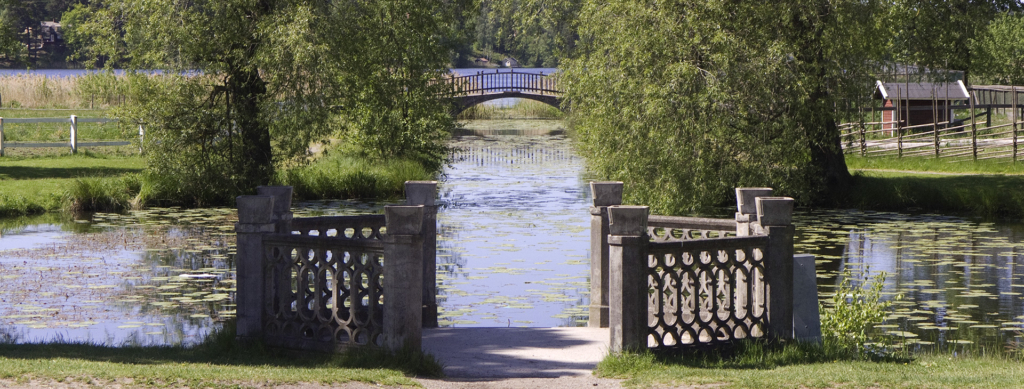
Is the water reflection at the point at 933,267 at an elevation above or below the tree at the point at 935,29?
below

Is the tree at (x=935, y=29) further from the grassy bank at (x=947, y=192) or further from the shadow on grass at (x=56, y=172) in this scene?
the shadow on grass at (x=56, y=172)

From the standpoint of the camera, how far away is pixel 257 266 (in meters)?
8.80

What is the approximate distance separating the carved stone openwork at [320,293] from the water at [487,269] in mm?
2064

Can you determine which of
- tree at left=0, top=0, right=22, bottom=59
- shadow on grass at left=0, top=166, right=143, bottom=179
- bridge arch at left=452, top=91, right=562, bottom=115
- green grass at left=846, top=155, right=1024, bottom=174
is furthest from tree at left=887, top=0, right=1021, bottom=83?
bridge arch at left=452, top=91, right=562, bottom=115

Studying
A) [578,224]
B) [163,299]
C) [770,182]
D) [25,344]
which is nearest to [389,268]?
[25,344]

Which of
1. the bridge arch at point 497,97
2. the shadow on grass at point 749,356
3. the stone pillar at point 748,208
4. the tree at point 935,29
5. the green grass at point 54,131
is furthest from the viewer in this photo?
the bridge arch at point 497,97

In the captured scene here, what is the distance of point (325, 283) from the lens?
28.4ft

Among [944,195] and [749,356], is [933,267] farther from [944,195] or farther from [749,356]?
[944,195]

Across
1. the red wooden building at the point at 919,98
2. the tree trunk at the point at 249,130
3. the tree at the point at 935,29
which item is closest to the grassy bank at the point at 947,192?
the tree at the point at 935,29

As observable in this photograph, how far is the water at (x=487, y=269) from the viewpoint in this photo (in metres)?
11.7

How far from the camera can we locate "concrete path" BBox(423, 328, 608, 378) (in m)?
8.09

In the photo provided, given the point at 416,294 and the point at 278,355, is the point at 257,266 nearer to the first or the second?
the point at 278,355

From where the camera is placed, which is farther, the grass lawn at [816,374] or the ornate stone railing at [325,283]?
the ornate stone railing at [325,283]

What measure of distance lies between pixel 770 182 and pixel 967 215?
16.8 feet
